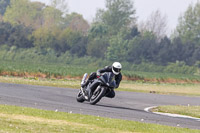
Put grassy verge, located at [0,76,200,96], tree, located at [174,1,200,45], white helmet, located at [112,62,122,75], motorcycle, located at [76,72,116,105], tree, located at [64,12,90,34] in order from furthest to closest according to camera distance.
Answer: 1. tree, located at [64,12,90,34]
2. tree, located at [174,1,200,45]
3. grassy verge, located at [0,76,200,96]
4. motorcycle, located at [76,72,116,105]
5. white helmet, located at [112,62,122,75]

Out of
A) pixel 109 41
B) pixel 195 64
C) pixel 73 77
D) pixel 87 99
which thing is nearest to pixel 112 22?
pixel 109 41

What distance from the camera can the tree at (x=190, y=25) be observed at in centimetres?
11475

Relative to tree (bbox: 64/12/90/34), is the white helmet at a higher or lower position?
lower

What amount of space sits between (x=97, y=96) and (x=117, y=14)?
104 m

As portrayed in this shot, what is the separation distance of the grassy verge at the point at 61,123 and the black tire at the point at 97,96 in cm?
417

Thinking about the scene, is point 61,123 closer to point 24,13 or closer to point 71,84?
point 71,84

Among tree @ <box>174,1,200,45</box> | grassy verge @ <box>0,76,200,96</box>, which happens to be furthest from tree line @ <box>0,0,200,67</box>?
grassy verge @ <box>0,76,200,96</box>

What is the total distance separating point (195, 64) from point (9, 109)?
303ft

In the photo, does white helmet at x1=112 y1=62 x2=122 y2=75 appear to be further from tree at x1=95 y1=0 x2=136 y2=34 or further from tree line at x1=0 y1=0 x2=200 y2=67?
tree at x1=95 y1=0 x2=136 y2=34

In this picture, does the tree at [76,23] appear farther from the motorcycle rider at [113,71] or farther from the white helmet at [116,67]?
the white helmet at [116,67]

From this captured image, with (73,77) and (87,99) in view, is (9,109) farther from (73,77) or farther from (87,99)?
(73,77)

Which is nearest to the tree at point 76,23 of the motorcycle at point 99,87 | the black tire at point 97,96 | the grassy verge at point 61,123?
the motorcycle at point 99,87

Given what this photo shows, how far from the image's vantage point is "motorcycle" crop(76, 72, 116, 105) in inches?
720

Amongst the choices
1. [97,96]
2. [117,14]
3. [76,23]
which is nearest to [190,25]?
[117,14]
